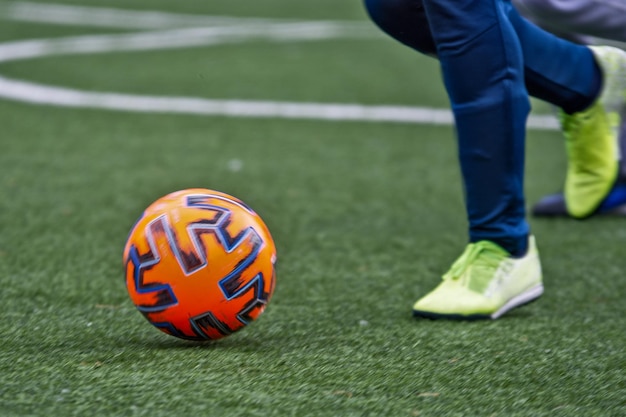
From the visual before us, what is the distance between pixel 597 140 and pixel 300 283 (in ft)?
2.76

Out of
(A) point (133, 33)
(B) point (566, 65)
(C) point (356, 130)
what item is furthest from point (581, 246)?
(A) point (133, 33)

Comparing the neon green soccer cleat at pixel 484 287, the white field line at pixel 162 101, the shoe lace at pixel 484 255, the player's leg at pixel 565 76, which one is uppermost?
the player's leg at pixel 565 76

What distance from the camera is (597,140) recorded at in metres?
2.67

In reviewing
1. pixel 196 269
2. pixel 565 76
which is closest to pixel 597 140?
pixel 565 76

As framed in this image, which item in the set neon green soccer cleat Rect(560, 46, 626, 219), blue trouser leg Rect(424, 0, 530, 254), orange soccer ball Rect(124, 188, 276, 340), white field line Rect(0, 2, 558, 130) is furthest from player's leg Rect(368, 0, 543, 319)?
white field line Rect(0, 2, 558, 130)

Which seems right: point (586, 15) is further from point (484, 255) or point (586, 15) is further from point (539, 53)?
point (484, 255)

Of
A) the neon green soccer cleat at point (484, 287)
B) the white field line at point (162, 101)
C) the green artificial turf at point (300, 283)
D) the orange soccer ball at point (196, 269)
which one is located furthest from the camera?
the white field line at point (162, 101)

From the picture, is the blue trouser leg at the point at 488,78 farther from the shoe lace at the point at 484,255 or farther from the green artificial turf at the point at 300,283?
the green artificial turf at the point at 300,283

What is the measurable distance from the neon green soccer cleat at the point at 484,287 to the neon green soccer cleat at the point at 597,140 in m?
0.31

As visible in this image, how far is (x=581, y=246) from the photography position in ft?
10.7

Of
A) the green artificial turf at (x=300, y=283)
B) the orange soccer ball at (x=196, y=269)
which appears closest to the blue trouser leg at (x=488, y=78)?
the green artificial turf at (x=300, y=283)

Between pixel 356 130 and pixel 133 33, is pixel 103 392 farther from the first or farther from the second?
pixel 133 33

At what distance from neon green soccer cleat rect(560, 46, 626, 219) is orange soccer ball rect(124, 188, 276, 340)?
99 cm

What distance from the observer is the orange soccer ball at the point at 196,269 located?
2.04 meters
